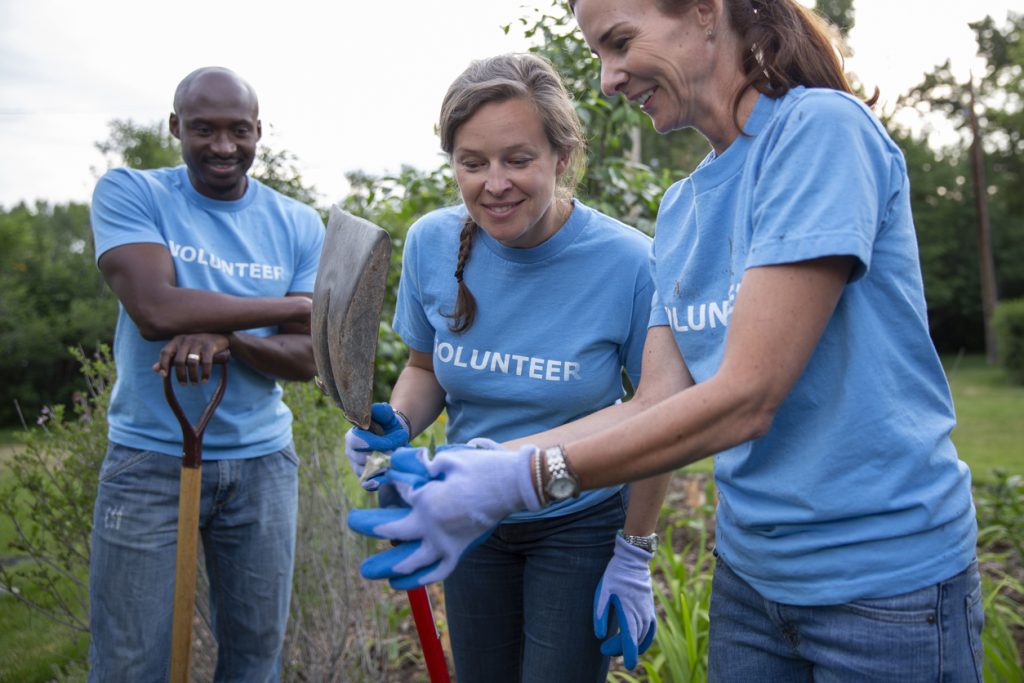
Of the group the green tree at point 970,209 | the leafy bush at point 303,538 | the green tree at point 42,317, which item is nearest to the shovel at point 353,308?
the leafy bush at point 303,538

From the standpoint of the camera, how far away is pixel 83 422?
3.33 meters

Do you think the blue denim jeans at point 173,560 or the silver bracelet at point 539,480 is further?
the blue denim jeans at point 173,560

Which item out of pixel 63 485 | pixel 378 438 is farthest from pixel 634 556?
pixel 63 485

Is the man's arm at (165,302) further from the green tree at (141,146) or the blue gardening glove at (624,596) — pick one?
the green tree at (141,146)

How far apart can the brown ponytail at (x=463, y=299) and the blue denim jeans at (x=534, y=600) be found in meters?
0.48

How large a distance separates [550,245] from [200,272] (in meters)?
1.21

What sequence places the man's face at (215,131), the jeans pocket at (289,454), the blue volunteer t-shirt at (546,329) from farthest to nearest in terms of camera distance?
the jeans pocket at (289,454) < the man's face at (215,131) < the blue volunteer t-shirt at (546,329)

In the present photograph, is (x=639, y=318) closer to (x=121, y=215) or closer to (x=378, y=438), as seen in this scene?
(x=378, y=438)

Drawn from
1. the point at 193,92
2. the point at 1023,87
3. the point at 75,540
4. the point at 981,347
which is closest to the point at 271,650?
→ the point at 75,540

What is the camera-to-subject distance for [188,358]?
249cm

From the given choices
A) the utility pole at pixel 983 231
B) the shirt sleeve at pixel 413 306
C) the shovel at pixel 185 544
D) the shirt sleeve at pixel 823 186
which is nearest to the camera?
the shirt sleeve at pixel 823 186

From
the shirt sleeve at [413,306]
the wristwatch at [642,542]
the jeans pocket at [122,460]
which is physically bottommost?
the wristwatch at [642,542]

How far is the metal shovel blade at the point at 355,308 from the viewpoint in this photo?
5.70 feet

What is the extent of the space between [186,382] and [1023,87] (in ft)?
99.2
